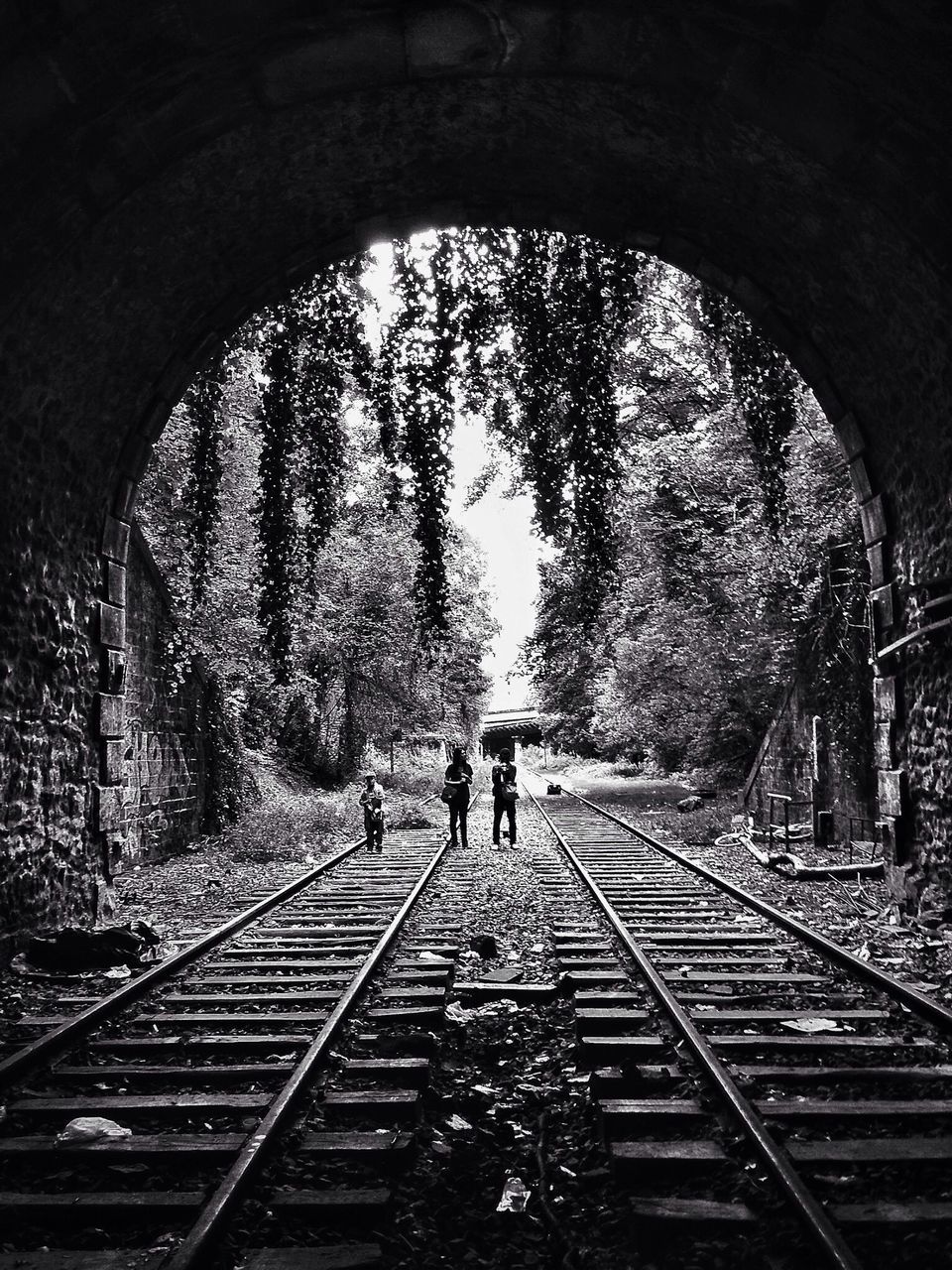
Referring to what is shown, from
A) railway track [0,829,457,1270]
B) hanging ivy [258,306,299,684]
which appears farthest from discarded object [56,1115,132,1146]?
hanging ivy [258,306,299,684]

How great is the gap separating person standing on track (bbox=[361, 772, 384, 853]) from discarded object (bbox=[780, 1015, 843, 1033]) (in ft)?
27.1

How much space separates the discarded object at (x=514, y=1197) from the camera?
373 cm

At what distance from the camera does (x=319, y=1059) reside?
500cm

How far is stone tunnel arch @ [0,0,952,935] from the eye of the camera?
6203mm

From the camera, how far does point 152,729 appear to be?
515 inches

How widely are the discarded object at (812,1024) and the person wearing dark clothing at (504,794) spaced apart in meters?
8.79

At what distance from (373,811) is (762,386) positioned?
7.74 m

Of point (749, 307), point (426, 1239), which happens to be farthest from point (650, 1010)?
point (749, 307)

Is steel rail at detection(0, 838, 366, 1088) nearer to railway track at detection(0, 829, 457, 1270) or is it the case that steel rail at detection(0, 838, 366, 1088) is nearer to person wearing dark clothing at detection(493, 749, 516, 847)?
A: railway track at detection(0, 829, 457, 1270)

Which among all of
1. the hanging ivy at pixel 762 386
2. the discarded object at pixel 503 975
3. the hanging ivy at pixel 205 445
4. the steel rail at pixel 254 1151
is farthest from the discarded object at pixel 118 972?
the hanging ivy at pixel 762 386

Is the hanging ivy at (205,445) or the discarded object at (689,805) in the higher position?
the hanging ivy at (205,445)

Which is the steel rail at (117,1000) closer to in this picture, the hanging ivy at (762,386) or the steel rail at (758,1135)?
the steel rail at (758,1135)

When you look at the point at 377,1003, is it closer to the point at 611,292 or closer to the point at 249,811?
the point at 611,292

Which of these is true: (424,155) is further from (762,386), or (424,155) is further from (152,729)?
(152,729)
